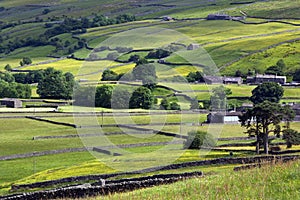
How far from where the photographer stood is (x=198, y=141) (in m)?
80.3

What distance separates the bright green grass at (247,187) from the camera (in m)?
25.3

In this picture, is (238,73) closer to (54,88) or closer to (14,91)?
(54,88)

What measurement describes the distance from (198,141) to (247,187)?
5373 centimetres

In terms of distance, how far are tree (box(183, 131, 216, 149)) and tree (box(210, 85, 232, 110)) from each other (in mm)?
41871

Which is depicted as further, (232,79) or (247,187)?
(232,79)

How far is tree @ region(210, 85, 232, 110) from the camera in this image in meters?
125

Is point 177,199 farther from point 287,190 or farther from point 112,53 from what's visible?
point 112,53

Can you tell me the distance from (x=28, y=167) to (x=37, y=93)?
78.5 meters

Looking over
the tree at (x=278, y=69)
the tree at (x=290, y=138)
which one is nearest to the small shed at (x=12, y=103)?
the tree at (x=278, y=69)

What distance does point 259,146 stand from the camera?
78.3 meters

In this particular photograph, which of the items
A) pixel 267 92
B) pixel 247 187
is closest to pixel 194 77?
pixel 267 92

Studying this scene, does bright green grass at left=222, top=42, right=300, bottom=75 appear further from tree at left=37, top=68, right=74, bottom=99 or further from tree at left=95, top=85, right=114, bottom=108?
tree at left=95, top=85, right=114, bottom=108

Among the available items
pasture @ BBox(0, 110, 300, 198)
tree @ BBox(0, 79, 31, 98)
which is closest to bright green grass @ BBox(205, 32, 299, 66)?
tree @ BBox(0, 79, 31, 98)

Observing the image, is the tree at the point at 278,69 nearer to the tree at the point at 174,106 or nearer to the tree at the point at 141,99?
the tree at the point at 174,106
